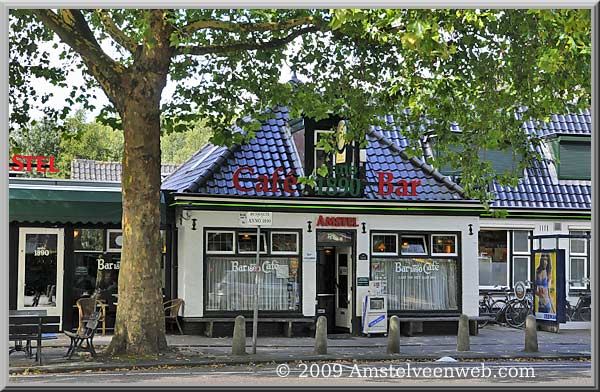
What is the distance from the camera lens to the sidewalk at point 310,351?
1711cm

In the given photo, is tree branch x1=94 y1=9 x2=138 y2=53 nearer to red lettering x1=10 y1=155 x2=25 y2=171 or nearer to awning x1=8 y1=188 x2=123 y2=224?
awning x1=8 y1=188 x2=123 y2=224

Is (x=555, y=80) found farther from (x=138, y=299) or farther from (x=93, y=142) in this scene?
(x=93, y=142)

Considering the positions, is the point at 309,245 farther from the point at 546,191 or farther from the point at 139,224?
the point at 546,191

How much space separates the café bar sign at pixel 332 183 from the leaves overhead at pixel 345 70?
2320 mm

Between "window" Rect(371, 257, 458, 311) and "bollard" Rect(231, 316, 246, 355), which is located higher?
"window" Rect(371, 257, 458, 311)

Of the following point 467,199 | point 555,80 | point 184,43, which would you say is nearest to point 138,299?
point 184,43

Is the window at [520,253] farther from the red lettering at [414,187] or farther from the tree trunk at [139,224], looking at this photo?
the tree trunk at [139,224]

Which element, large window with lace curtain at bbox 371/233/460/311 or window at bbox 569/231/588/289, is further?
window at bbox 569/231/588/289

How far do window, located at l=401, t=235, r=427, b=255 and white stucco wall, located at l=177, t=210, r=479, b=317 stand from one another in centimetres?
31

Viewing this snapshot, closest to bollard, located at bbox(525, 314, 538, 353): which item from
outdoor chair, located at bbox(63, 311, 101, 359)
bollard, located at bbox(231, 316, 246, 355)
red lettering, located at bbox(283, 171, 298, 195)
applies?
bollard, located at bbox(231, 316, 246, 355)

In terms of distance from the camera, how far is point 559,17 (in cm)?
1330

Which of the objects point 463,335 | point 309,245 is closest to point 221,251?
point 309,245

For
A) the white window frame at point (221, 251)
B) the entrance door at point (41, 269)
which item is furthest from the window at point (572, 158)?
the entrance door at point (41, 269)

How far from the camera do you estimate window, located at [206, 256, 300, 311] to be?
918 inches
